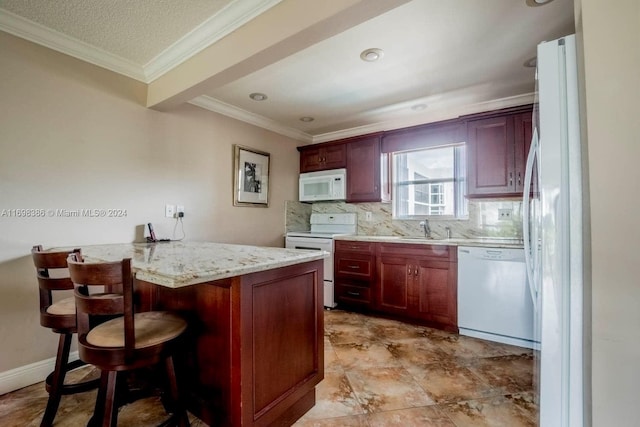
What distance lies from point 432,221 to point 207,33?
2.89 m

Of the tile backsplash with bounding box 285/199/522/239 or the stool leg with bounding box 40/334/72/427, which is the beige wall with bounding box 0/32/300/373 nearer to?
the stool leg with bounding box 40/334/72/427

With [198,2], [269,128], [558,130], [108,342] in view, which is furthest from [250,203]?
[558,130]

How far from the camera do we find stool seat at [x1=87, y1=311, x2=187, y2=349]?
1111mm

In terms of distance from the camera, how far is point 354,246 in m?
3.30

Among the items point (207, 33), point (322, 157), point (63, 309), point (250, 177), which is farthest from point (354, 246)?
point (63, 309)

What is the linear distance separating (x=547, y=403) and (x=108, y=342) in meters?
1.74

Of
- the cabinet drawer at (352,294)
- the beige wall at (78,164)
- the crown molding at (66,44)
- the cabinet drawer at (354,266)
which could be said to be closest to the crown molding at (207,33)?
the crown molding at (66,44)

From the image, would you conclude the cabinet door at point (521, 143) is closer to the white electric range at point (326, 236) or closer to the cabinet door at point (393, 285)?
the cabinet door at point (393, 285)

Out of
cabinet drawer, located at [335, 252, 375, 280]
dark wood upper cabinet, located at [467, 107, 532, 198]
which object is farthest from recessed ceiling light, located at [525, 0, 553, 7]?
cabinet drawer, located at [335, 252, 375, 280]

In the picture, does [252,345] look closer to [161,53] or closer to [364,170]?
[161,53]

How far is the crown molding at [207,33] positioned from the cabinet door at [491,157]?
228 centimetres

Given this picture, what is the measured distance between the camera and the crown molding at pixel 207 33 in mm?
1730

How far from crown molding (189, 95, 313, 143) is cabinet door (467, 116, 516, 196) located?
222 cm

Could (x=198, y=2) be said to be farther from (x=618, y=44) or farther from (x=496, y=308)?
(x=496, y=308)
